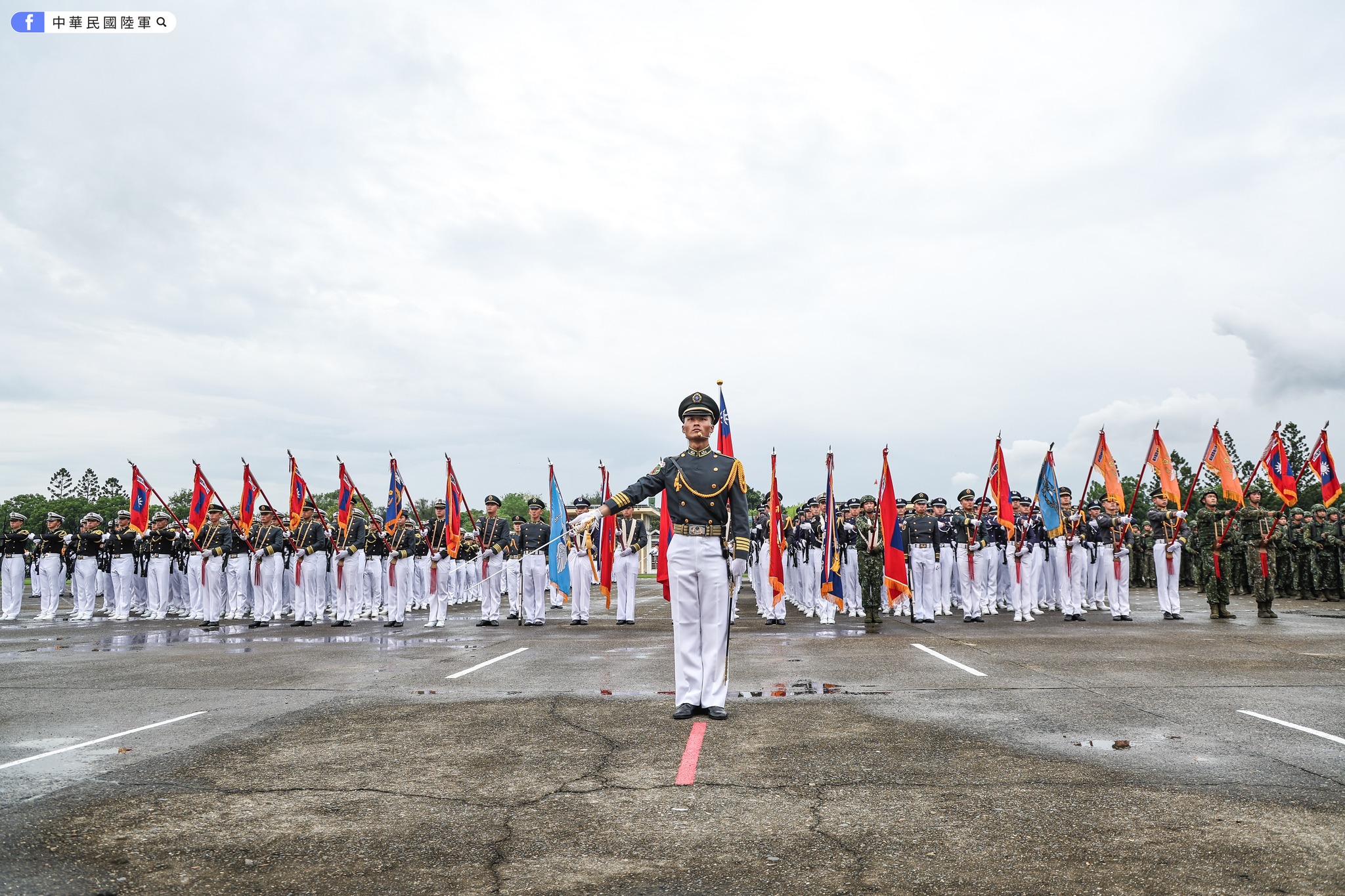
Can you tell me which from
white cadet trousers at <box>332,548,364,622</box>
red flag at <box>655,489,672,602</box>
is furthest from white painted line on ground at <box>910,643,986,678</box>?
white cadet trousers at <box>332,548,364,622</box>

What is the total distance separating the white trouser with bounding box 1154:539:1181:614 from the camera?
16.7 m

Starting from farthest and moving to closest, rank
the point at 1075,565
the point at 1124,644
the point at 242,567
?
the point at 242,567 < the point at 1075,565 < the point at 1124,644

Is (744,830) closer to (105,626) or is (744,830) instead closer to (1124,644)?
(1124,644)

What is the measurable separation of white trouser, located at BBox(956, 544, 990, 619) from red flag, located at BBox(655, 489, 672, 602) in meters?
7.88

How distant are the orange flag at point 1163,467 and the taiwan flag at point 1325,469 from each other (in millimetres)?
2354

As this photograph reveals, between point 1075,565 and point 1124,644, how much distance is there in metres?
6.99

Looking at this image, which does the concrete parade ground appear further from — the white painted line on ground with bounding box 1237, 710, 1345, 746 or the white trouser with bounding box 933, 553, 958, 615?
the white trouser with bounding box 933, 553, 958, 615

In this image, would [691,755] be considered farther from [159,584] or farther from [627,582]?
[159,584]

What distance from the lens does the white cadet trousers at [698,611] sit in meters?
6.89

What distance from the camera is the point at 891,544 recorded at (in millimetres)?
15641

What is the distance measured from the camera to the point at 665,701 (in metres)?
7.53

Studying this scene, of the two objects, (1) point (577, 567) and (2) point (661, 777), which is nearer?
(2) point (661, 777)

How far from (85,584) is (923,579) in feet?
60.9

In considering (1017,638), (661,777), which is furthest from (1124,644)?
(661,777)
